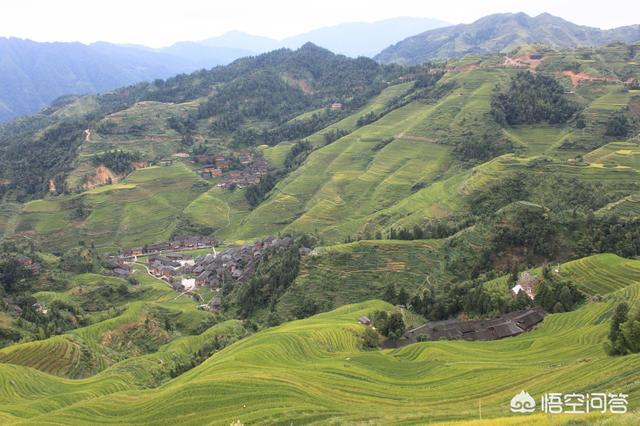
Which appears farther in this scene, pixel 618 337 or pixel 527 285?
pixel 527 285

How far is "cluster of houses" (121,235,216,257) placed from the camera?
79875 millimetres

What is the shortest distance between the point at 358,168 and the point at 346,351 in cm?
6306

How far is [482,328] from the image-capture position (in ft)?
111

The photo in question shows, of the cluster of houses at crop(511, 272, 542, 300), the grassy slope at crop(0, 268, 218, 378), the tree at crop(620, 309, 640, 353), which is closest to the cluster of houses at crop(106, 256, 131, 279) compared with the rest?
the grassy slope at crop(0, 268, 218, 378)

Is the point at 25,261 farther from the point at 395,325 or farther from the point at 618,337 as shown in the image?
the point at 618,337

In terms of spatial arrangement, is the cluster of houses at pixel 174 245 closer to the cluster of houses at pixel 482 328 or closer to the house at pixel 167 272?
the house at pixel 167 272

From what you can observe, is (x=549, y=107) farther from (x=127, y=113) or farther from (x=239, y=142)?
(x=127, y=113)

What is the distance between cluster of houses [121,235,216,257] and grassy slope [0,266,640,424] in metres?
48.3

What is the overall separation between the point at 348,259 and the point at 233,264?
891 inches

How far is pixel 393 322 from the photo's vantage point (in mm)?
35125

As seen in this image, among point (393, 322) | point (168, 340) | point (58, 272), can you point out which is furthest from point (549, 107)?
point (58, 272)

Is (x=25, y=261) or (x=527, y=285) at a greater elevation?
(x=25, y=261)

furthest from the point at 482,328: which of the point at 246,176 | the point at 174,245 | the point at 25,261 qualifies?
the point at 246,176

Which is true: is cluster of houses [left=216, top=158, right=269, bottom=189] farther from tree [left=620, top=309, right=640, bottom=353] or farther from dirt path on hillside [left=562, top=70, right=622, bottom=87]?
tree [left=620, top=309, right=640, bottom=353]
